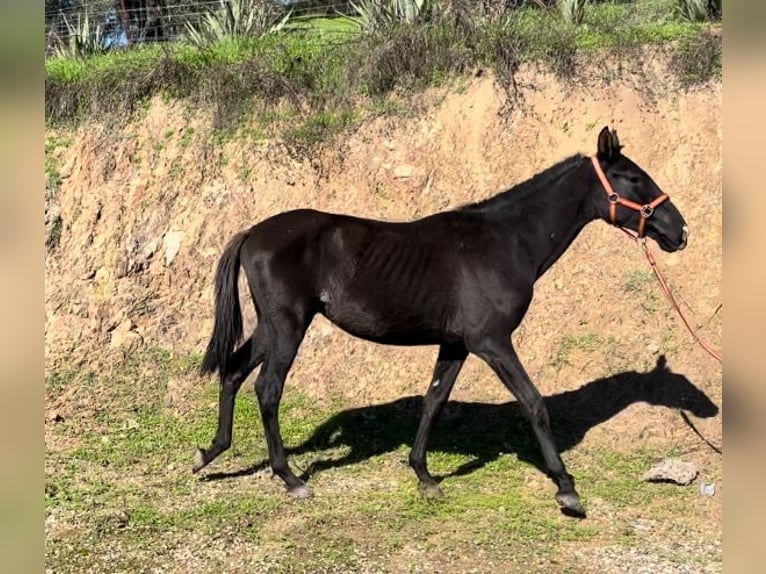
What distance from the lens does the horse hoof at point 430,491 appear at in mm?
5359

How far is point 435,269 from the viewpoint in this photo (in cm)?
537

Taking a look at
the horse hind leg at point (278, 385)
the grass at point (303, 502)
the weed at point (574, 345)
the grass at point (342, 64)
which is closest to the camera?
the grass at point (303, 502)

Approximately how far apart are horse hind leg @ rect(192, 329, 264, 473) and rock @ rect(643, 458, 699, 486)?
10.9 ft

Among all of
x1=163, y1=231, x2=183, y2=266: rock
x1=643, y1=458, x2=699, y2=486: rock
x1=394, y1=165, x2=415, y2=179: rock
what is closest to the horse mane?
x1=643, y1=458, x2=699, y2=486: rock

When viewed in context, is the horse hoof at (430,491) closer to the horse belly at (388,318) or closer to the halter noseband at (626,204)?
the horse belly at (388,318)

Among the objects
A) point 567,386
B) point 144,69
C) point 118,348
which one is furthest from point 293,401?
point 144,69

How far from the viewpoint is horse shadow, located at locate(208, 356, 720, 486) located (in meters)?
6.34

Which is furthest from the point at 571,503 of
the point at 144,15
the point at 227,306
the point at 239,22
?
the point at 144,15

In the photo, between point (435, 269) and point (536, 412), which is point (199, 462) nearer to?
point (435, 269)

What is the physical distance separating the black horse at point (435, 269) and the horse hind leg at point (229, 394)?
0.29 m

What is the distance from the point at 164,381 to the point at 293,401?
1.57 m

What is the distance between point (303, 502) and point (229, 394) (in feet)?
3.72

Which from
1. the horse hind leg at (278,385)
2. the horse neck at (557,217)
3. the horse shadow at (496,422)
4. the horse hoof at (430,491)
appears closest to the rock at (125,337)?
the horse shadow at (496,422)

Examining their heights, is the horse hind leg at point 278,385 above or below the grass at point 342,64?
below
